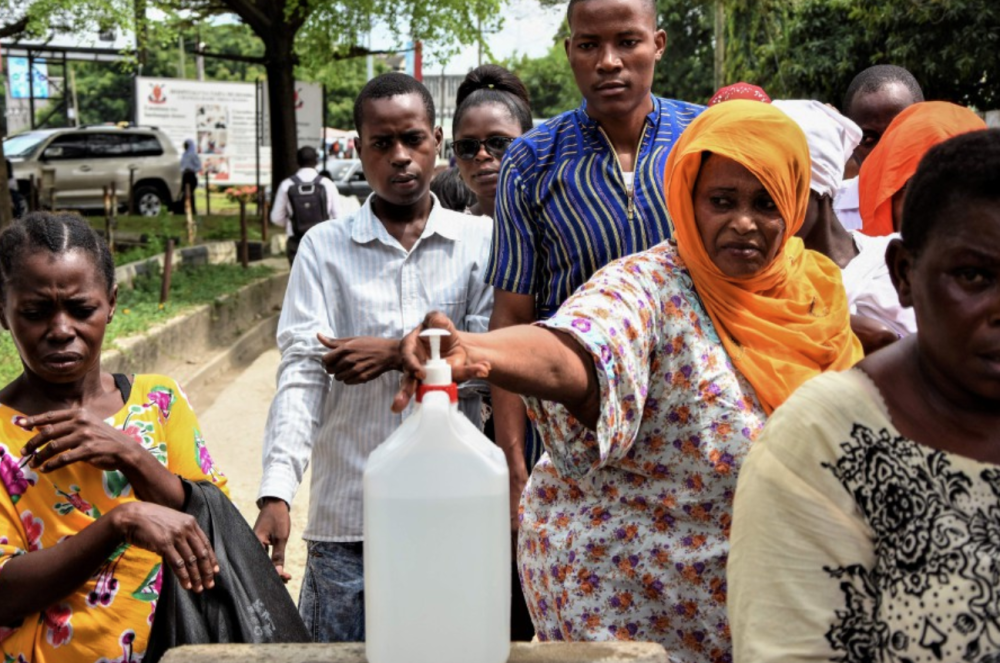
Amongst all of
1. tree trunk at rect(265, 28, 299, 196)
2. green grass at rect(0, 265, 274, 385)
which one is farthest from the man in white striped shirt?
tree trunk at rect(265, 28, 299, 196)

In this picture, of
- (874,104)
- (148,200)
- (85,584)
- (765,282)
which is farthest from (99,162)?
(765,282)

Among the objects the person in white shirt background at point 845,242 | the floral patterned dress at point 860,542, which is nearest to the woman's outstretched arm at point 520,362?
the floral patterned dress at point 860,542

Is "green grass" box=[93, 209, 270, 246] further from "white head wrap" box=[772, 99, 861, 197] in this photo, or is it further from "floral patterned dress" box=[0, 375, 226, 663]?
"floral patterned dress" box=[0, 375, 226, 663]

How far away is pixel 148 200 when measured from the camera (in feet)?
84.4

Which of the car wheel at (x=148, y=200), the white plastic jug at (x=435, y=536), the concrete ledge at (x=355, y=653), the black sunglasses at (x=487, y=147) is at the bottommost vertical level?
the car wheel at (x=148, y=200)

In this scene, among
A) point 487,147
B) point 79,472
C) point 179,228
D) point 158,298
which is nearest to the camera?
point 79,472

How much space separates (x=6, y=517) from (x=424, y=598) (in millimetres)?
1117

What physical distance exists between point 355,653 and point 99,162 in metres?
24.8

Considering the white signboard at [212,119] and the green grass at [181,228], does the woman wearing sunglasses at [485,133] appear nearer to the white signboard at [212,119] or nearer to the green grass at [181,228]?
the green grass at [181,228]

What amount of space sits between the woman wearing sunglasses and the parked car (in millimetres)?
23729

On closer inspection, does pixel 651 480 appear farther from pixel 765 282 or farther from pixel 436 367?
pixel 436 367

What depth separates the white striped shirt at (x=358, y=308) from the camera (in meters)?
3.25

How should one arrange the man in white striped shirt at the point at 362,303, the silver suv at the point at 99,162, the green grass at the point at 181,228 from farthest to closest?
the silver suv at the point at 99,162 < the green grass at the point at 181,228 < the man in white striped shirt at the point at 362,303

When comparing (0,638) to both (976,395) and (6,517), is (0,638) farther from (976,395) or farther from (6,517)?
(976,395)
